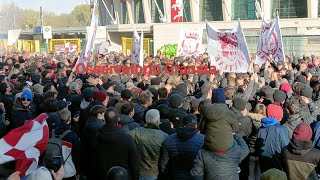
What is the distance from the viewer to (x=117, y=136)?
621 centimetres

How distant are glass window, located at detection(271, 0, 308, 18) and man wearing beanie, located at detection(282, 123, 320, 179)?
3635cm

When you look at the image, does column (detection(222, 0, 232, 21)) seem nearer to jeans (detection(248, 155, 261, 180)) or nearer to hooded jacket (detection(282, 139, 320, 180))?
jeans (detection(248, 155, 261, 180))

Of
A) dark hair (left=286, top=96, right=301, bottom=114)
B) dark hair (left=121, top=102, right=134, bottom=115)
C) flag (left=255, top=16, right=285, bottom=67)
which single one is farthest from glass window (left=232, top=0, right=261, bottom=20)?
dark hair (left=121, top=102, right=134, bottom=115)

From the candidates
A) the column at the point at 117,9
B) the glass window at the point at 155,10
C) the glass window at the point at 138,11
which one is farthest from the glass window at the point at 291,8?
the column at the point at 117,9

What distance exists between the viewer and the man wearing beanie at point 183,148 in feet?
20.5

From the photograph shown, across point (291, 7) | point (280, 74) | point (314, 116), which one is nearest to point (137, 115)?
point (314, 116)

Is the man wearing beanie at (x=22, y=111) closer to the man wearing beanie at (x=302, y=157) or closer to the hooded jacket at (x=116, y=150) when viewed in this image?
the hooded jacket at (x=116, y=150)

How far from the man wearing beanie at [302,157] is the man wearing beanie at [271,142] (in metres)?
0.91

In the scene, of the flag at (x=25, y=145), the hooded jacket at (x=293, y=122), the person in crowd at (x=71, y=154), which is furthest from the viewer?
the hooded jacket at (x=293, y=122)

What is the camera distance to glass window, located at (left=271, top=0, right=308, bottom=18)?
133 ft

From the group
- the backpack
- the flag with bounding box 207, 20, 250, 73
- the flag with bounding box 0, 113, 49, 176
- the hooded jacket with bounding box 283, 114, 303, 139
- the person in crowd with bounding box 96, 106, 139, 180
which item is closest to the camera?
the flag with bounding box 0, 113, 49, 176

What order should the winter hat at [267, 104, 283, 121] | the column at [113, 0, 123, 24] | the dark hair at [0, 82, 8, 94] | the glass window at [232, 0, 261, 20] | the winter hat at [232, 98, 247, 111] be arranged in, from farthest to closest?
the column at [113, 0, 123, 24] → the glass window at [232, 0, 261, 20] → the dark hair at [0, 82, 8, 94] → the winter hat at [232, 98, 247, 111] → the winter hat at [267, 104, 283, 121]

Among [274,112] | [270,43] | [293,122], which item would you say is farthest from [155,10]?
[293,122]

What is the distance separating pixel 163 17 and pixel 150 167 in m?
41.8
